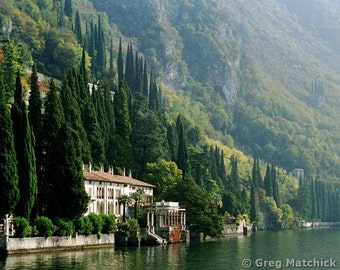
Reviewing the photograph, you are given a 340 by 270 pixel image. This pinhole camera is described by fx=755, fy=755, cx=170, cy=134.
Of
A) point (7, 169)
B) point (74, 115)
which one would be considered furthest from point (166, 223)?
point (7, 169)

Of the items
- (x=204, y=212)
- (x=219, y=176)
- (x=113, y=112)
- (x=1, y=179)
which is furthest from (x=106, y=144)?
(x=219, y=176)

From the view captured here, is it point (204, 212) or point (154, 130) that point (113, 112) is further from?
point (204, 212)

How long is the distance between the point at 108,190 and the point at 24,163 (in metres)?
27.8

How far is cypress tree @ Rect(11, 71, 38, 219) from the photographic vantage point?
72.6m

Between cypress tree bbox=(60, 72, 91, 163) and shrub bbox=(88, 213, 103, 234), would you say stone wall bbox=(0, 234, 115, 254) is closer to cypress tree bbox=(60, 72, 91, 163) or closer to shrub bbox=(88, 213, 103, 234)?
shrub bbox=(88, 213, 103, 234)

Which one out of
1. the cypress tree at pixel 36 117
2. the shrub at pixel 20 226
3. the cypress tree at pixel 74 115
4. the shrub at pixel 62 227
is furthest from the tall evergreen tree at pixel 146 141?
the shrub at pixel 20 226

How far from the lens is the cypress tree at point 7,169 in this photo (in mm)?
68875

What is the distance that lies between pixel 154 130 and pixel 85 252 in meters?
53.5

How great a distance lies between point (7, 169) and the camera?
227 feet

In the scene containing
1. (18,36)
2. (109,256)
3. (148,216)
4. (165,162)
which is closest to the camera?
(109,256)

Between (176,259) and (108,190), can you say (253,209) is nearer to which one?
(108,190)

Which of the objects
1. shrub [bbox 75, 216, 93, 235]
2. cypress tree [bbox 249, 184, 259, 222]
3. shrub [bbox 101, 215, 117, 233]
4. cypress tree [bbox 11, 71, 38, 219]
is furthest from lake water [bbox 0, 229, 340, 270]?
cypress tree [bbox 249, 184, 259, 222]

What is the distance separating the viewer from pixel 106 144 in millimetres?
116188

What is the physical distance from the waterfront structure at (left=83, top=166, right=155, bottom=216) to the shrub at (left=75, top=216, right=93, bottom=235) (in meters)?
10.2
